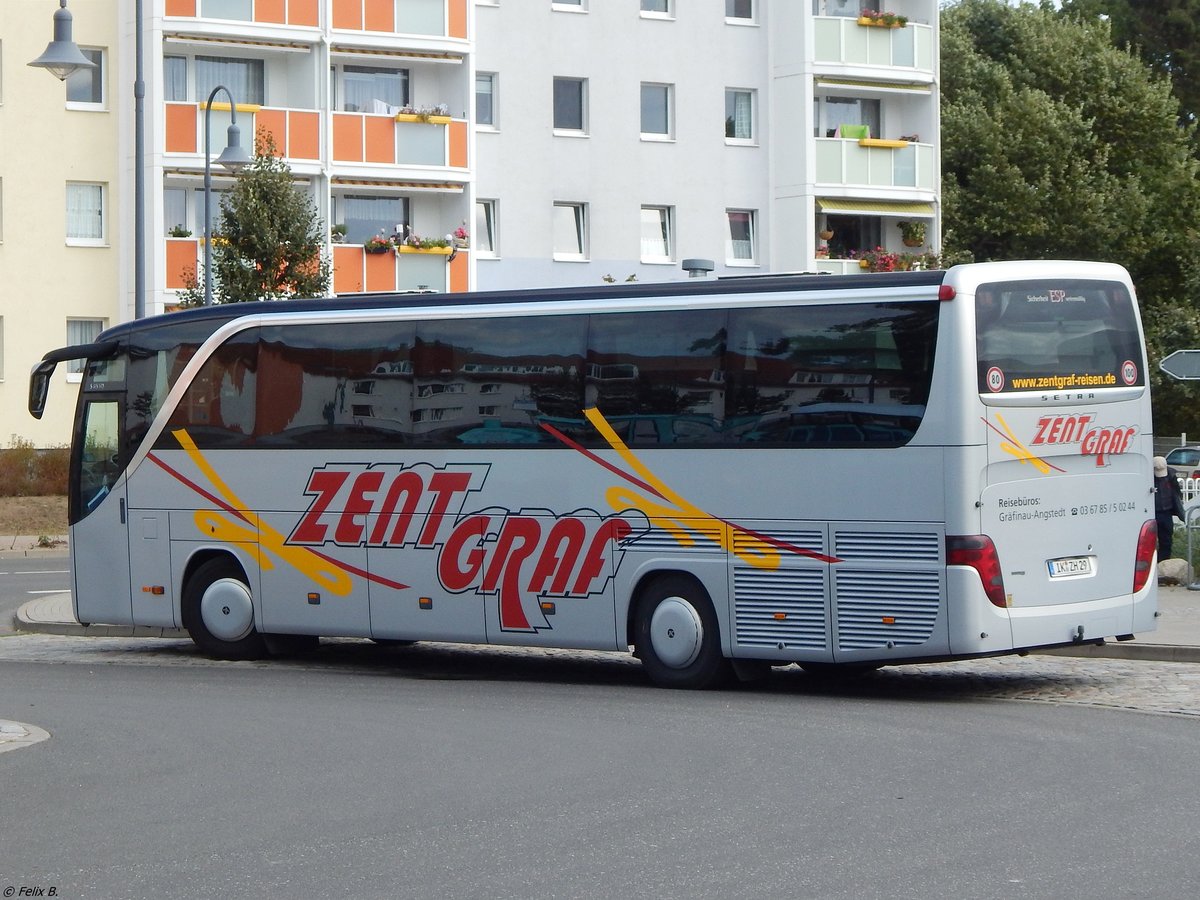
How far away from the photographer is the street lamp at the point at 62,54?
25.4m

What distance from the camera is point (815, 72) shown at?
53375mm

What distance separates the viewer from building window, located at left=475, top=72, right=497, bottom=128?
51.0 meters

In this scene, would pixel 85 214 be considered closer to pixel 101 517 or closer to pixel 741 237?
pixel 741 237

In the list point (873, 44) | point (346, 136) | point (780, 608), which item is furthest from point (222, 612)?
point (873, 44)

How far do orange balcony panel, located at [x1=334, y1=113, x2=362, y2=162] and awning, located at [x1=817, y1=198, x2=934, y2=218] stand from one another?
41.8 ft

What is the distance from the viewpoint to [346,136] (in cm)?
4756

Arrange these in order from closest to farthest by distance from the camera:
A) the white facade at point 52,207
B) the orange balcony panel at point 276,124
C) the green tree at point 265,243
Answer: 1. the green tree at point 265,243
2. the white facade at point 52,207
3. the orange balcony panel at point 276,124

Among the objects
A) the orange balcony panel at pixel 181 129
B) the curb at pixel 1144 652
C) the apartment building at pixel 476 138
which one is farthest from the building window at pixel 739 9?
the curb at pixel 1144 652

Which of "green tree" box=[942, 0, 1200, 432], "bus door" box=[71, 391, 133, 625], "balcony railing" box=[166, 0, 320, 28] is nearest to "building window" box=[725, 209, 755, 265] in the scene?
"green tree" box=[942, 0, 1200, 432]

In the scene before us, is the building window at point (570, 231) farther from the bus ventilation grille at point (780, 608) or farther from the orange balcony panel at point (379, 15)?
the bus ventilation grille at point (780, 608)

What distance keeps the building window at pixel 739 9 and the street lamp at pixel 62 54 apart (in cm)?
3026

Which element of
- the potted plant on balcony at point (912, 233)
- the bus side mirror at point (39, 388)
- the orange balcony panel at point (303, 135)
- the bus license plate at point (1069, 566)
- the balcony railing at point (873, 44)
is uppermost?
the balcony railing at point (873, 44)

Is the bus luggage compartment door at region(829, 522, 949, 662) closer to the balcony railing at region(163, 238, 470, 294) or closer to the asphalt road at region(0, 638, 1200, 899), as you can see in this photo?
the asphalt road at region(0, 638, 1200, 899)

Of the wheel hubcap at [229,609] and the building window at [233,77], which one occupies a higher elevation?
the building window at [233,77]
